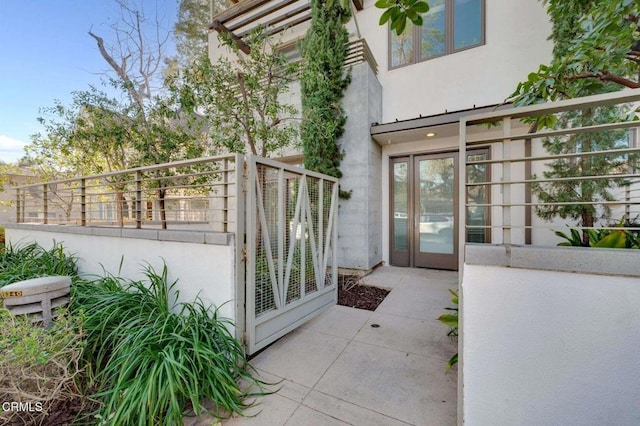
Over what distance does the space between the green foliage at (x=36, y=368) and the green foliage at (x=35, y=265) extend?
5.84 feet

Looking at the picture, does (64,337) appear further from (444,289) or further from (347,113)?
(347,113)

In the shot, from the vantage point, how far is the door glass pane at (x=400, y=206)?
5.69m

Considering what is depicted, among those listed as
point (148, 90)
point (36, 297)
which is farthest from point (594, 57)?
point (148, 90)

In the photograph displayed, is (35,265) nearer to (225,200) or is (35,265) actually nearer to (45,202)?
(45,202)

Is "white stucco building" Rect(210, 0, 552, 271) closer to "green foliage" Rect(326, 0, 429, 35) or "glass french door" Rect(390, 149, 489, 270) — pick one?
"glass french door" Rect(390, 149, 489, 270)

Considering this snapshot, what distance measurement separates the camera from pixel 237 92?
4.17 meters

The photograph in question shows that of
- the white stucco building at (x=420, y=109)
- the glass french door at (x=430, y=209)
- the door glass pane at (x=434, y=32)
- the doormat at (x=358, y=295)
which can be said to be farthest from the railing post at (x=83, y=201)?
the door glass pane at (x=434, y=32)

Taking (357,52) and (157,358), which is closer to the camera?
(157,358)

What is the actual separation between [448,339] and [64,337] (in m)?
3.46

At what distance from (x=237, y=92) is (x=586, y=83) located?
4.39 meters

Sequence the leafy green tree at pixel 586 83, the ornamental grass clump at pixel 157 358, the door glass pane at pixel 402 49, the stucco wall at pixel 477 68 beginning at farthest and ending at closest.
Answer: the door glass pane at pixel 402 49
the stucco wall at pixel 477 68
the leafy green tree at pixel 586 83
the ornamental grass clump at pixel 157 358

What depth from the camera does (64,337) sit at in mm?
1911

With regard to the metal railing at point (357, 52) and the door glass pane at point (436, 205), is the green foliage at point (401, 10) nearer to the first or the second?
the metal railing at point (357, 52)

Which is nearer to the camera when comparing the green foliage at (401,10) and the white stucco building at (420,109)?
the green foliage at (401,10)
